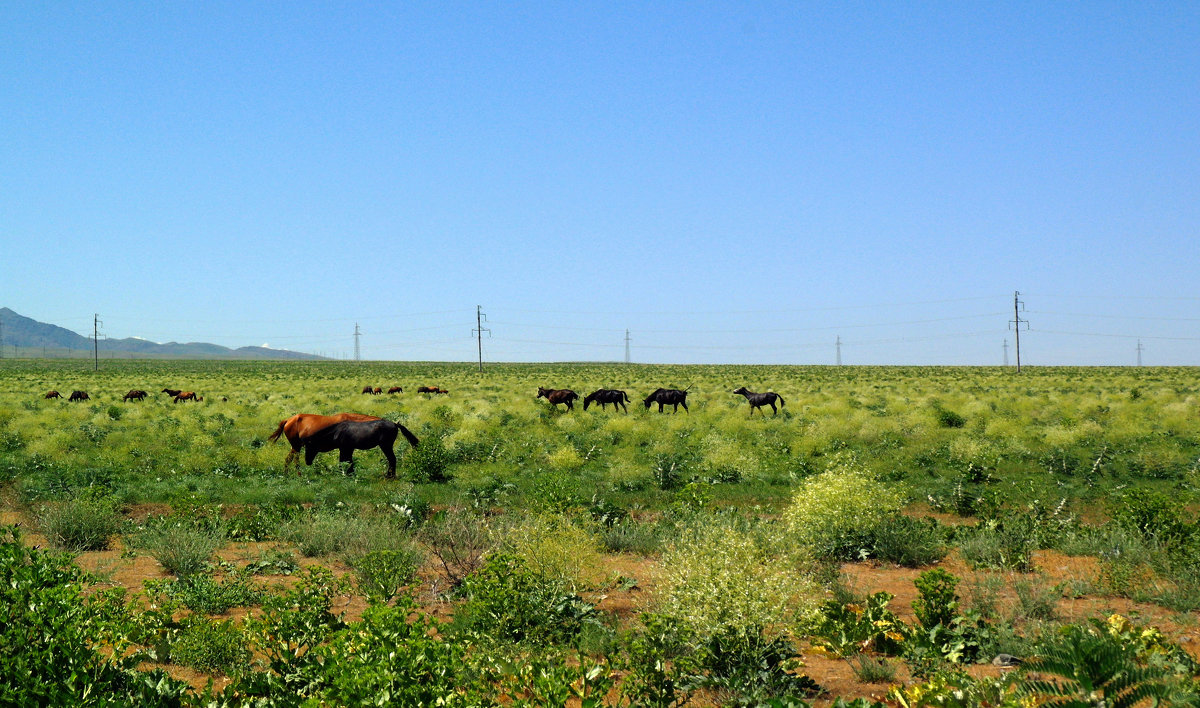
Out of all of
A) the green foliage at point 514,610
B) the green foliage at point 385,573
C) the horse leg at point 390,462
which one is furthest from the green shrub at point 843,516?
the horse leg at point 390,462

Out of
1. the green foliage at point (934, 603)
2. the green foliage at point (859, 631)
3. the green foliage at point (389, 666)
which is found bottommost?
the green foliage at point (859, 631)

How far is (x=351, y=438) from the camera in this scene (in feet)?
58.1

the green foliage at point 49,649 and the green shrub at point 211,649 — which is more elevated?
the green foliage at point 49,649

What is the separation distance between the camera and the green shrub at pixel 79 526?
36.1 ft

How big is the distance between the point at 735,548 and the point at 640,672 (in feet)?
7.57

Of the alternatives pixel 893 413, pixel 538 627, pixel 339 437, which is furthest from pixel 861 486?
pixel 893 413

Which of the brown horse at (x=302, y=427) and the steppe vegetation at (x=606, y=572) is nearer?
the steppe vegetation at (x=606, y=572)

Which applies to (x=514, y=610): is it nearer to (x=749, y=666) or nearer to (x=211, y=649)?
(x=749, y=666)

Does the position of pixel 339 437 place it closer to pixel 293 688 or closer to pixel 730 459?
pixel 730 459

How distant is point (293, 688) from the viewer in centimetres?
530

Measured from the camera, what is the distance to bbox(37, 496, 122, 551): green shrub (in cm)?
1099

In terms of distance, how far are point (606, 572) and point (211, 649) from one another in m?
4.62

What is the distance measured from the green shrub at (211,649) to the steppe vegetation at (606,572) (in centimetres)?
3

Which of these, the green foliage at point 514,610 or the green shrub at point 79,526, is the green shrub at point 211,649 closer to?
the green foliage at point 514,610
